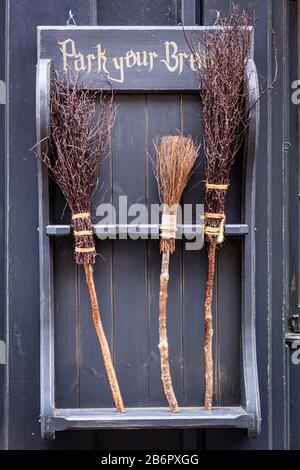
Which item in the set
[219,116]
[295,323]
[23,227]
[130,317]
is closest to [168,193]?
[219,116]

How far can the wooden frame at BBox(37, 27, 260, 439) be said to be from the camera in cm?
265

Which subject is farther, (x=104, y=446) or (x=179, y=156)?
(x=104, y=446)

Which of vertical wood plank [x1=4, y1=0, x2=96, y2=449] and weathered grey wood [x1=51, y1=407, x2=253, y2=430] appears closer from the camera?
weathered grey wood [x1=51, y1=407, x2=253, y2=430]

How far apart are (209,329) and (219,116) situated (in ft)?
2.47

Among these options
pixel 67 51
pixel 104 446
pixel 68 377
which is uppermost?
pixel 67 51

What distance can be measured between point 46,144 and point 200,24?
771 mm

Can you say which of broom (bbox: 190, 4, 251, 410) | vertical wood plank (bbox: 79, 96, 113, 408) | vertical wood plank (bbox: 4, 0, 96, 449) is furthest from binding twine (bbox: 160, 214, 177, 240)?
vertical wood plank (bbox: 4, 0, 96, 449)

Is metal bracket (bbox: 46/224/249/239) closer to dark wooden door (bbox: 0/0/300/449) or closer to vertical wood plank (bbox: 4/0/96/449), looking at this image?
dark wooden door (bbox: 0/0/300/449)

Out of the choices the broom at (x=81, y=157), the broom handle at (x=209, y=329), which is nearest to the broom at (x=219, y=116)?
the broom handle at (x=209, y=329)

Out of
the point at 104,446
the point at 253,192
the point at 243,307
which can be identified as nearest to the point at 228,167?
the point at 253,192

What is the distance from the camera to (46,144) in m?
2.67

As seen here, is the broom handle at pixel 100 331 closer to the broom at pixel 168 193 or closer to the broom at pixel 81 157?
the broom at pixel 81 157

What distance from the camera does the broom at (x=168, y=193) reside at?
106 inches

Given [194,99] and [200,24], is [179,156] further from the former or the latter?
[200,24]
